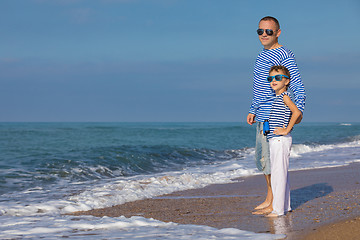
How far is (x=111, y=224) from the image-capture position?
3.88 meters

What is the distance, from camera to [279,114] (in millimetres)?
4016

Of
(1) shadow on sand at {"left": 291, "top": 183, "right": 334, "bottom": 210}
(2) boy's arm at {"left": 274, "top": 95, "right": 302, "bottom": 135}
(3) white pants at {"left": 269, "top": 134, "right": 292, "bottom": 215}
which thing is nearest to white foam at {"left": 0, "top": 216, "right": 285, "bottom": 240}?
(3) white pants at {"left": 269, "top": 134, "right": 292, "bottom": 215}

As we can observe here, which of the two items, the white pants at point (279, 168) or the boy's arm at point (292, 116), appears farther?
the white pants at point (279, 168)

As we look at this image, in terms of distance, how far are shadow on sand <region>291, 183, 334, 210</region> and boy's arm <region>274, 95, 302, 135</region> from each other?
971 millimetres

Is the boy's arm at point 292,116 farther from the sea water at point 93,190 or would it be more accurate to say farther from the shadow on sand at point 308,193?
the sea water at point 93,190

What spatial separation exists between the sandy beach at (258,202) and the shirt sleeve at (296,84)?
1.06m

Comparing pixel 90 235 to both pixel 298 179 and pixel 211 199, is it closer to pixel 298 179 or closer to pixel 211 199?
pixel 211 199

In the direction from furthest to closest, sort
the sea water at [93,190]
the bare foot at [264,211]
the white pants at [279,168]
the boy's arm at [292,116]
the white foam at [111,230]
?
1. the bare foot at [264,211]
2. the white pants at [279,168]
3. the boy's arm at [292,116]
4. the sea water at [93,190]
5. the white foam at [111,230]

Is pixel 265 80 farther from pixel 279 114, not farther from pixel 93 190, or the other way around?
pixel 93 190

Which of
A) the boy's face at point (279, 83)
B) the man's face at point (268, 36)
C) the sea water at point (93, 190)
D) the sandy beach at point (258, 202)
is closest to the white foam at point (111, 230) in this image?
the sea water at point (93, 190)

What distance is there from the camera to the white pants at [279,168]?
4012 millimetres

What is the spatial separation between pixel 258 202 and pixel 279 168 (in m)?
1.13

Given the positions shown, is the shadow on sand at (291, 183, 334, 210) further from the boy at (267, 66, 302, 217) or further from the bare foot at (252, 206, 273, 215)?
the boy at (267, 66, 302, 217)

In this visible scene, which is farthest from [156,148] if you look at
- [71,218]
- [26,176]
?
[71,218]
